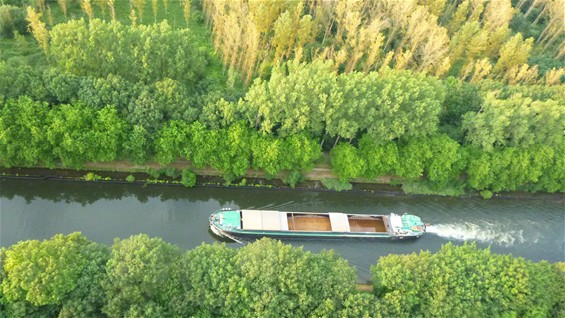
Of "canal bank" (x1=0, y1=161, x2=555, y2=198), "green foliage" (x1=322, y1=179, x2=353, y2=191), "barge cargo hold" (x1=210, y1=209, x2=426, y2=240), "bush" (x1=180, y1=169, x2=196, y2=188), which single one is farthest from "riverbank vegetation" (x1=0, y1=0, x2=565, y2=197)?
"barge cargo hold" (x1=210, y1=209, x2=426, y2=240)

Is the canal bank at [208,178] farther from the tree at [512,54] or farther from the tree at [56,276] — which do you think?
the tree at [512,54]

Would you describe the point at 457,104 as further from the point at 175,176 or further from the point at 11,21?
the point at 11,21

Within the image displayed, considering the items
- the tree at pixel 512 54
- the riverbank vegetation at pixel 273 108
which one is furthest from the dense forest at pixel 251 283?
the tree at pixel 512 54

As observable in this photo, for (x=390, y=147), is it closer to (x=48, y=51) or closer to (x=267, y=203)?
(x=267, y=203)

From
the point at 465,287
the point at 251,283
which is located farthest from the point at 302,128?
the point at 465,287

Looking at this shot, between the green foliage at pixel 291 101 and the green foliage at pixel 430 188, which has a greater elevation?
the green foliage at pixel 291 101
